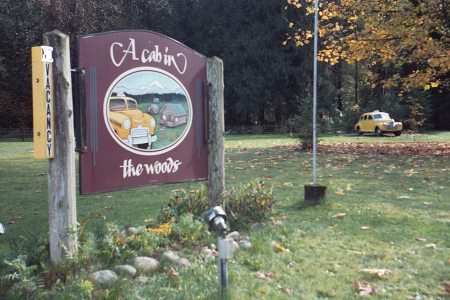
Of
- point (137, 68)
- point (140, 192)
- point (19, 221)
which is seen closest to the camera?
point (137, 68)

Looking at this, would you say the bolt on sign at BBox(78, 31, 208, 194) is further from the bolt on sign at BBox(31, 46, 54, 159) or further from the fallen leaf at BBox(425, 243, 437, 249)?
the fallen leaf at BBox(425, 243, 437, 249)

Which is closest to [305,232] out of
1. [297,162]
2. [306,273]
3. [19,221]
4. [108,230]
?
[306,273]

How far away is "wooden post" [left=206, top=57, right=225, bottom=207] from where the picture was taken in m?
5.97

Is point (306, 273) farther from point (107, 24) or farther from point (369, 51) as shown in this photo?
point (107, 24)

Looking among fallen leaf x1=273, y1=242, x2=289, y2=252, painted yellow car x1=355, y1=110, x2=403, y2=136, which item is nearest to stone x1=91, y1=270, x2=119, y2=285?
fallen leaf x1=273, y1=242, x2=289, y2=252

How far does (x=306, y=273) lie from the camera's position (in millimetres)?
4582

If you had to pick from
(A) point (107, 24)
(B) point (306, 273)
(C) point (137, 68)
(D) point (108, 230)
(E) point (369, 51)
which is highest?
(A) point (107, 24)

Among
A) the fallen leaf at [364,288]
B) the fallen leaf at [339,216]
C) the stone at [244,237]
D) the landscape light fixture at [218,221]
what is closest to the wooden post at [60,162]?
the landscape light fixture at [218,221]

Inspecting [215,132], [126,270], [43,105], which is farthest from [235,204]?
[43,105]

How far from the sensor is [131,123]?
5102mm

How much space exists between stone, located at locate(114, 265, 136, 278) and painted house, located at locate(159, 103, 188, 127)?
1817 millimetres

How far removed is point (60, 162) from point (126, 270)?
110 cm

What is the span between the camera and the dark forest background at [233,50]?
39844 mm

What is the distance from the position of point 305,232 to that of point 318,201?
167cm
